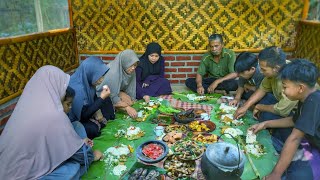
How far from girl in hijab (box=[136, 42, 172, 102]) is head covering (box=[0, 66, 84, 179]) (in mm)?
2240

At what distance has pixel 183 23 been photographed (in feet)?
15.3

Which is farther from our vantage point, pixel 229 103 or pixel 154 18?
pixel 154 18

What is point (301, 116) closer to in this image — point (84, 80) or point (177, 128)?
point (177, 128)

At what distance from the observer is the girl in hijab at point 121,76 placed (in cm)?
362

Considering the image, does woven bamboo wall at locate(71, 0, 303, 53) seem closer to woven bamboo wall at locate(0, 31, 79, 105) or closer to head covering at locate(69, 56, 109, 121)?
woven bamboo wall at locate(0, 31, 79, 105)

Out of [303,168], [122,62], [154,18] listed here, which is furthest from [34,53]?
[303,168]

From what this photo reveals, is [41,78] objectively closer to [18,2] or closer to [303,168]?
[18,2]

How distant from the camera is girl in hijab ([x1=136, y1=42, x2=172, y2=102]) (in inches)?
169

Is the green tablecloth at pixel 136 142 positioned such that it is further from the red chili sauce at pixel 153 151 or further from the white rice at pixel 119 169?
the red chili sauce at pixel 153 151

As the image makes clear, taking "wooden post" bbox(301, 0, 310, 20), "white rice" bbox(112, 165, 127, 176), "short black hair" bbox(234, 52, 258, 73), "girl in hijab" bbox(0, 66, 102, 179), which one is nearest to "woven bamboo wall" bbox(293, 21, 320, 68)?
"wooden post" bbox(301, 0, 310, 20)

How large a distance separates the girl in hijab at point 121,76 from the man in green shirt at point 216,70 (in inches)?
52.3

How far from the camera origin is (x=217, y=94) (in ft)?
14.4

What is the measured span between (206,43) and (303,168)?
3.08m

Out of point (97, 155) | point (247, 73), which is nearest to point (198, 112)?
point (247, 73)
